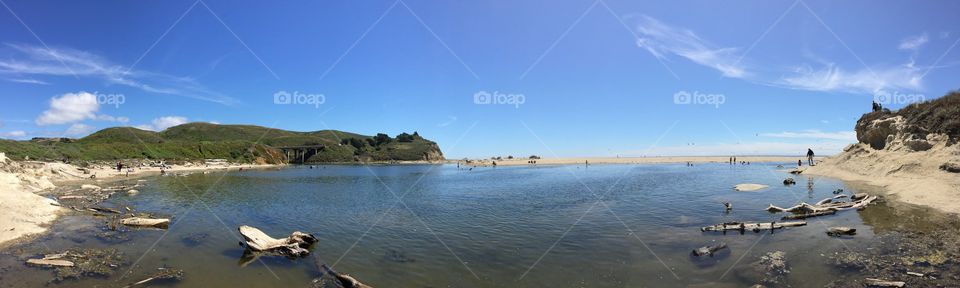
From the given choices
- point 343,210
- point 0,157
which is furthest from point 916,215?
point 0,157

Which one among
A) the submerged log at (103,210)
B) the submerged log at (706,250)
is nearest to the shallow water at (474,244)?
the submerged log at (706,250)

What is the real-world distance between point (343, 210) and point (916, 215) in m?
32.5

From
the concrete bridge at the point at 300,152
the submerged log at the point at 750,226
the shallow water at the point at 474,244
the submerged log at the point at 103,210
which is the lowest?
the shallow water at the point at 474,244

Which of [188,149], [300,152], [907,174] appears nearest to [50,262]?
[907,174]

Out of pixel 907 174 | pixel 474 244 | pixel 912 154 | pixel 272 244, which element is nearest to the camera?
pixel 272 244

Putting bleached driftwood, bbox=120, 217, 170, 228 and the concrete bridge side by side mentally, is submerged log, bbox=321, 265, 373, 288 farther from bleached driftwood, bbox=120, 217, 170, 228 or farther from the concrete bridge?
the concrete bridge

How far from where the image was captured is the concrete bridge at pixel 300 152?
165 m

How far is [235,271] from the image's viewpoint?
13844 millimetres

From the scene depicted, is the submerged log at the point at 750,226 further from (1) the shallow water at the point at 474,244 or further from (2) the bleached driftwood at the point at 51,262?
(2) the bleached driftwood at the point at 51,262

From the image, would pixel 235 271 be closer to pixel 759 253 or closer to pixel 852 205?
pixel 759 253

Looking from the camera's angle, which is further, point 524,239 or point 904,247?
point 524,239

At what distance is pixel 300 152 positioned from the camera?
172250mm

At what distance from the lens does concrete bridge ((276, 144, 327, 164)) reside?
6511 inches

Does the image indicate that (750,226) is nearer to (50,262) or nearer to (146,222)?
(50,262)
